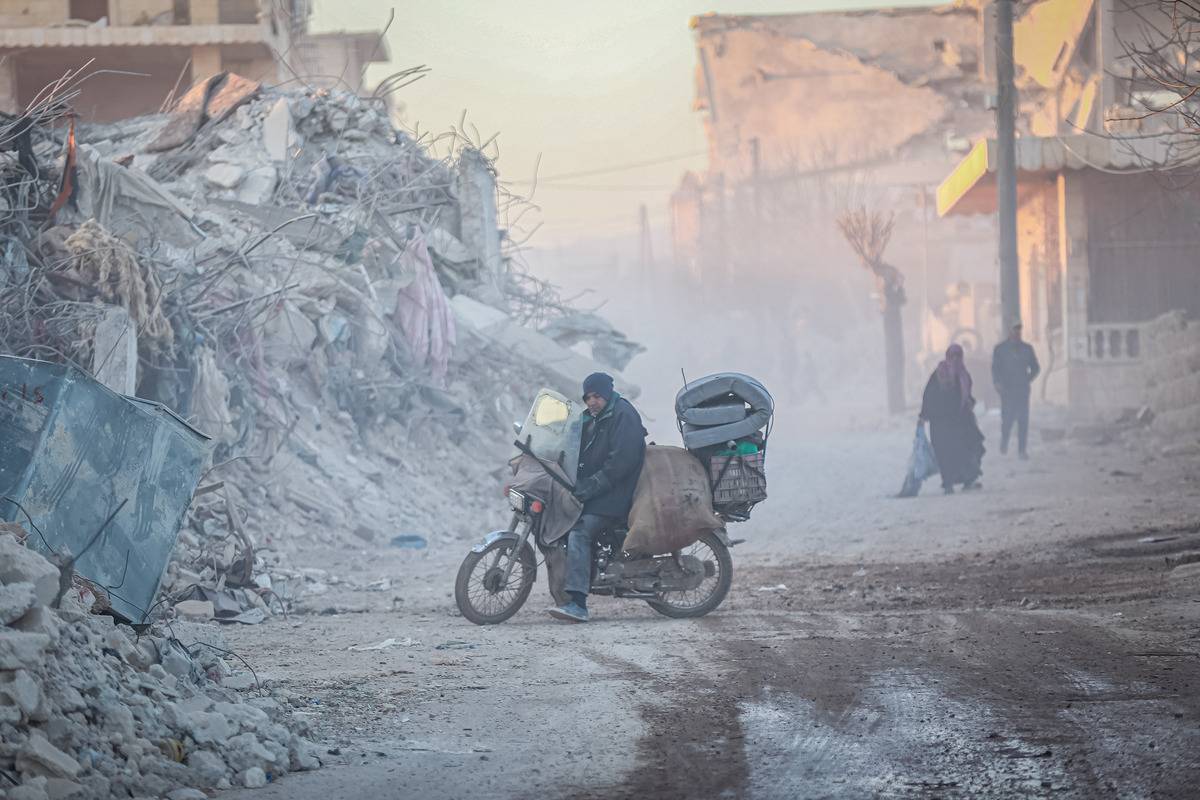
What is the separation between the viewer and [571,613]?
339 inches

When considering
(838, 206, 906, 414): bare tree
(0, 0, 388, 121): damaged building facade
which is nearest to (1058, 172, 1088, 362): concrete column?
(838, 206, 906, 414): bare tree

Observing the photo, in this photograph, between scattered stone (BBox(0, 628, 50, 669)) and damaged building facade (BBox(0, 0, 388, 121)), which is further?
damaged building facade (BBox(0, 0, 388, 121))

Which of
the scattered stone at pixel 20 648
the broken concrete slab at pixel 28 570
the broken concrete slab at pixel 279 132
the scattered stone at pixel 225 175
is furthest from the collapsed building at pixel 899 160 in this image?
the scattered stone at pixel 20 648

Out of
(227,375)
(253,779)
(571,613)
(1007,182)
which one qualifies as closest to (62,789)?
(253,779)

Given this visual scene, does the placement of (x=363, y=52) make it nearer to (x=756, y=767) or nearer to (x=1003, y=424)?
(x=1003, y=424)

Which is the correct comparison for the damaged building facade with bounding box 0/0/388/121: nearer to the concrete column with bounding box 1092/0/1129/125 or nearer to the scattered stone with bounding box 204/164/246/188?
the scattered stone with bounding box 204/164/246/188

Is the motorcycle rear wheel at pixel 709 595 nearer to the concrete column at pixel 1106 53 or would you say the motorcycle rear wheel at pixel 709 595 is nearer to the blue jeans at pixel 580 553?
the blue jeans at pixel 580 553

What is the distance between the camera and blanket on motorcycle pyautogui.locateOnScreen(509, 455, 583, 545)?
28.7ft

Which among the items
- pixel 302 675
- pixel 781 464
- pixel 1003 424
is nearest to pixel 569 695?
pixel 302 675

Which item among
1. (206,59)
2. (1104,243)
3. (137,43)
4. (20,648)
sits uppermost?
(137,43)

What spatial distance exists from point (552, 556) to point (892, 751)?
406cm

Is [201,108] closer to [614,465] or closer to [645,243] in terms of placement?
[614,465]

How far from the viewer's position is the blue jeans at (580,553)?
866 cm

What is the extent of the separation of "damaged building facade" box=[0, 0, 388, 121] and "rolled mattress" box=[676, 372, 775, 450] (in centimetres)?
2483
